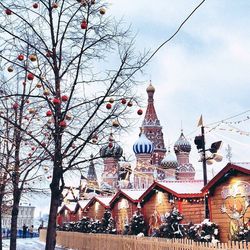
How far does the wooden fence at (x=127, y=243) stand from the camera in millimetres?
12323

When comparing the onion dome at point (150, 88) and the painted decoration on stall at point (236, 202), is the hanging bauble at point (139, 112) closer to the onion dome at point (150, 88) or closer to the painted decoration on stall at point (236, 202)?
the painted decoration on stall at point (236, 202)

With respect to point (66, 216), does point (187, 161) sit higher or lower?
higher

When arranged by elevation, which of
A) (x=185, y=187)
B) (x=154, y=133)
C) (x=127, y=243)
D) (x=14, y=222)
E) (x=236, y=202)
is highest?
(x=154, y=133)

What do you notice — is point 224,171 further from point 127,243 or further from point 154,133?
point 154,133

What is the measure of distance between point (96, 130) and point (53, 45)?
2077mm

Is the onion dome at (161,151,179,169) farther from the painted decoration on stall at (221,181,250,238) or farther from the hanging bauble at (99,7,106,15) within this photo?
the hanging bauble at (99,7,106,15)

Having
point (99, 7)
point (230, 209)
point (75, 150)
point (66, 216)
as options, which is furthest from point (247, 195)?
point (66, 216)

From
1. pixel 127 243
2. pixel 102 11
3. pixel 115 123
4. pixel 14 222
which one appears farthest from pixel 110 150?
pixel 127 243

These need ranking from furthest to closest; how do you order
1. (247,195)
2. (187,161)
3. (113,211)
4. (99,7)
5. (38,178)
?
→ 1. (187,161)
2. (113,211)
3. (247,195)
4. (38,178)
5. (99,7)

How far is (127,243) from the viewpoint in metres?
18.2

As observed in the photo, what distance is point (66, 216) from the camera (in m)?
41.0

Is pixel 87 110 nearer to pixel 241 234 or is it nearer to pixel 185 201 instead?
pixel 241 234

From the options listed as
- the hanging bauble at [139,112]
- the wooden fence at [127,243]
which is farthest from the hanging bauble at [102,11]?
the wooden fence at [127,243]

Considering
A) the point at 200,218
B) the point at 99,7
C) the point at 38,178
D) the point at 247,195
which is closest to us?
the point at 99,7
